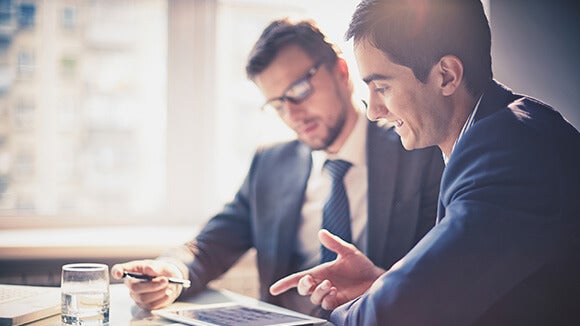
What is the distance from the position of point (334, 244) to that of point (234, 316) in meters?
0.25

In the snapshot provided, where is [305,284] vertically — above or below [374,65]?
below

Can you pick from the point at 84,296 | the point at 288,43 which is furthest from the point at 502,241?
the point at 288,43

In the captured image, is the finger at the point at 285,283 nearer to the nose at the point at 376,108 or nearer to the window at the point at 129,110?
the nose at the point at 376,108

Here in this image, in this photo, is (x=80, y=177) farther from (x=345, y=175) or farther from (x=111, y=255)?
(x=345, y=175)

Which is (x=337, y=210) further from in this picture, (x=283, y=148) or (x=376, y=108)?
(x=376, y=108)

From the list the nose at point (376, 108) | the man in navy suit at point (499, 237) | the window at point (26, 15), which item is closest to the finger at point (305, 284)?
the man in navy suit at point (499, 237)

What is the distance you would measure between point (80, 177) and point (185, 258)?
1.09m

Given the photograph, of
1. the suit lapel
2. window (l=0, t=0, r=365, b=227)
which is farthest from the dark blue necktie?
window (l=0, t=0, r=365, b=227)

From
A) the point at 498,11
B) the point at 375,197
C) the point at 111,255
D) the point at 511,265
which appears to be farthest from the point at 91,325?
the point at 498,11

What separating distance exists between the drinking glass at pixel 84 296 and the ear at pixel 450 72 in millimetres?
724

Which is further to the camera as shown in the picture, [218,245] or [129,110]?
[129,110]

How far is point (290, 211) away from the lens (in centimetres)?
203

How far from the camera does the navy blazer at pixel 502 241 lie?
0.94 metres

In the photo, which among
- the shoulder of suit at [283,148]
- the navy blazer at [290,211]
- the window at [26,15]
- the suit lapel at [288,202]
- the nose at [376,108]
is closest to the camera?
the nose at [376,108]
